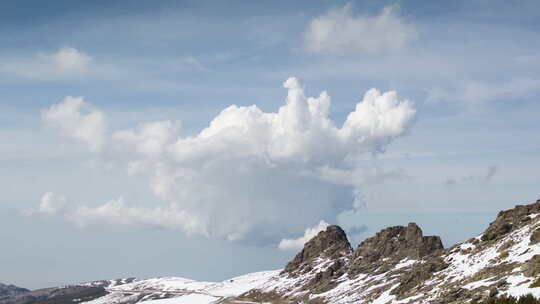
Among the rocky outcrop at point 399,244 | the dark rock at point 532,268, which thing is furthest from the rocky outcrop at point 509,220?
the rocky outcrop at point 399,244

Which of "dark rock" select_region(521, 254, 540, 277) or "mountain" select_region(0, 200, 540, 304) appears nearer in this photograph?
"dark rock" select_region(521, 254, 540, 277)

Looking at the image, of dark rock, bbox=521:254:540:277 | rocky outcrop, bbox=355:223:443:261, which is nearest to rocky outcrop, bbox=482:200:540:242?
dark rock, bbox=521:254:540:277

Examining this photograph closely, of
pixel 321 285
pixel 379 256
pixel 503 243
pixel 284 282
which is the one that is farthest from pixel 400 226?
pixel 503 243

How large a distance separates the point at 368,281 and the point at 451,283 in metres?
54.9

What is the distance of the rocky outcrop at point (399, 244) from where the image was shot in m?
145

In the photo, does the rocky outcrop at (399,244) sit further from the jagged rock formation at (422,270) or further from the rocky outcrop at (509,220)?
the rocky outcrop at (509,220)

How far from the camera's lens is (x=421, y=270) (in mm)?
91938

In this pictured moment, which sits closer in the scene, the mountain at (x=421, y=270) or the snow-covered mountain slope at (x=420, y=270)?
the mountain at (x=421, y=270)

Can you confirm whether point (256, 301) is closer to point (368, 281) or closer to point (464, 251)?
point (368, 281)

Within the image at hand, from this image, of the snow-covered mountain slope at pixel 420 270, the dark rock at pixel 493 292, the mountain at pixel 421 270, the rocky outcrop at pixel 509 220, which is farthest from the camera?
the rocky outcrop at pixel 509 220

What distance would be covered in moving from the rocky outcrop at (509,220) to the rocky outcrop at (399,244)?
39.4 m

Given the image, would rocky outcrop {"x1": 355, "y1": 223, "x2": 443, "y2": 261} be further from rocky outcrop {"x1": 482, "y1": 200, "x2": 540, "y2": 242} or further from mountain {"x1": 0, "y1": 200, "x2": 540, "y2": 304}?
rocky outcrop {"x1": 482, "y1": 200, "x2": 540, "y2": 242}

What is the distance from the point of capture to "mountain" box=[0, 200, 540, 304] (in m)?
59.5

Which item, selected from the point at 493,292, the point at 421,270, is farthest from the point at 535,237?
the point at 421,270
